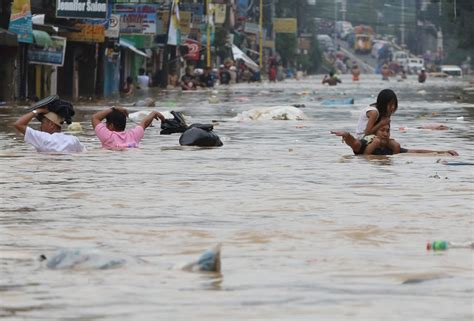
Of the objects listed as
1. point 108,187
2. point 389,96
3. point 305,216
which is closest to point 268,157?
point 389,96

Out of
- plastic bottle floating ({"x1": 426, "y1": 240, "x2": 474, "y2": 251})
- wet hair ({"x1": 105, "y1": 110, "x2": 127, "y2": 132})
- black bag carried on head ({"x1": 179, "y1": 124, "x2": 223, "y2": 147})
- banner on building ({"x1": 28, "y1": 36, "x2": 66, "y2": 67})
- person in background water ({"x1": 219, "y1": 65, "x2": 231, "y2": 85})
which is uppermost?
banner on building ({"x1": 28, "y1": 36, "x2": 66, "y2": 67})

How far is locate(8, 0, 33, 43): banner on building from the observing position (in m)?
37.4

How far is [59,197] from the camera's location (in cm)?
1182

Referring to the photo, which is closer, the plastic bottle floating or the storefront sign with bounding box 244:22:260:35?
the plastic bottle floating

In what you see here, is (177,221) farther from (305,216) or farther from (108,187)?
(108,187)

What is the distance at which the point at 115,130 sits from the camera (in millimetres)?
17719

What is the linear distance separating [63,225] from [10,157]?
6966 millimetres

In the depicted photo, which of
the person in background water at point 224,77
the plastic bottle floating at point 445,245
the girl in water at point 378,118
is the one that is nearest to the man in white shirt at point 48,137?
the girl in water at point 378,118

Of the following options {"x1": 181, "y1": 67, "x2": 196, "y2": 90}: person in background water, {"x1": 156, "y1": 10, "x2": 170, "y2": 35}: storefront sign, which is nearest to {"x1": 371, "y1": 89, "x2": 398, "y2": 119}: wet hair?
{"x1": 181, "y1": 67, "x2": 196, "y2": 90}: person in background water

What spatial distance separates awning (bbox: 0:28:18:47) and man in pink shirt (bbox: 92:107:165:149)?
18070 millimetres

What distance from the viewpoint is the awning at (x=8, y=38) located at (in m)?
35.5

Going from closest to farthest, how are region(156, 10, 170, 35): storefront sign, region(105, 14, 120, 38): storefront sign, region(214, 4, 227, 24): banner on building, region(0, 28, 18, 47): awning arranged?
1. region(0, 28, 18, 47): awning
2. region(105, 14, 120, 38): storefront sign
3. region(156, 10, 170, 35): storefront sign
4. region(214, 4, 227, 24): banner on building

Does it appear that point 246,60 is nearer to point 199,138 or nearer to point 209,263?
point 199,138

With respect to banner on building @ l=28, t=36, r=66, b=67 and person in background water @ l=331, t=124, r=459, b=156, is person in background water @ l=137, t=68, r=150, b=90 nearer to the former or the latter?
banner on building @ l=28, t=36, r=66, b=67
